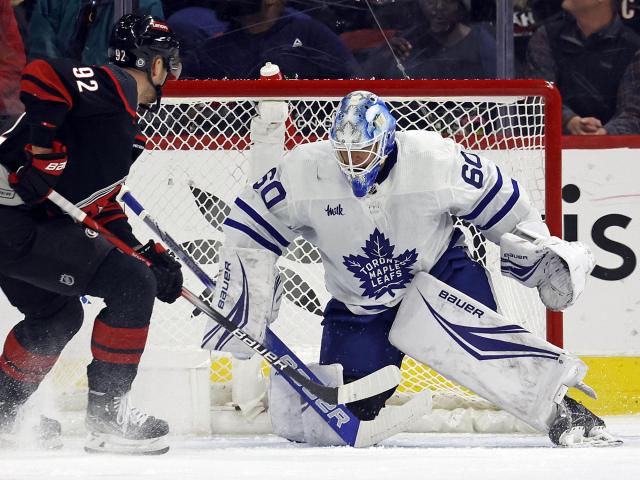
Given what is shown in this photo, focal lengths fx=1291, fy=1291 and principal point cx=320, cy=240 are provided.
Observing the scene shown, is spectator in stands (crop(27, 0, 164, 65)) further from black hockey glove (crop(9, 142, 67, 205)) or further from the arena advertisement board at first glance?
the arena advertisement board

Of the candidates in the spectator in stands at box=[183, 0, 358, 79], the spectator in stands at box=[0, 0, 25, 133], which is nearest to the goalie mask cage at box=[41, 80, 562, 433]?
the spectator in stands at box=[183, 0, 358, 79]

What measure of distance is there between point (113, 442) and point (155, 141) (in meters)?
1.11

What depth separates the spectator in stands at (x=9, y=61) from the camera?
4090mm

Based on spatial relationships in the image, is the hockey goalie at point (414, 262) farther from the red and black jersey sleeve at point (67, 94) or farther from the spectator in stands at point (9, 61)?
→ the spectator in stands at point (9, 61)

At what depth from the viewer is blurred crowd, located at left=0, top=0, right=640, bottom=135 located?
407cm

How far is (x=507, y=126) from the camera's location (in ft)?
12.5

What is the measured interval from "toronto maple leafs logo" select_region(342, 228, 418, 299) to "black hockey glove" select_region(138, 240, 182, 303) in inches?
16.9

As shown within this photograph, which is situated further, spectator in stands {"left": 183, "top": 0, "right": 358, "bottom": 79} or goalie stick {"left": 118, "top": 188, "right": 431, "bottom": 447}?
spectator in stands {"left": 183, "top": 0, "right": 358, "bottom": 79}

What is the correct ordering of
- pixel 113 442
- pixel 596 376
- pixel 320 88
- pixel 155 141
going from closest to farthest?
pixel 113 442
pixel 320 88
pixel 155 141
pixel 596 376

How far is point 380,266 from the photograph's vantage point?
329cm

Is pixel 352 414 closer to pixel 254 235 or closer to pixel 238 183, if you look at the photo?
pixel 254 235

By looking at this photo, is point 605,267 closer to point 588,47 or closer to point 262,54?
point 588,47

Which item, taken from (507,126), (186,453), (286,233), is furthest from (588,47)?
(186,453)

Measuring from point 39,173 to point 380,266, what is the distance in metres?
0.89
